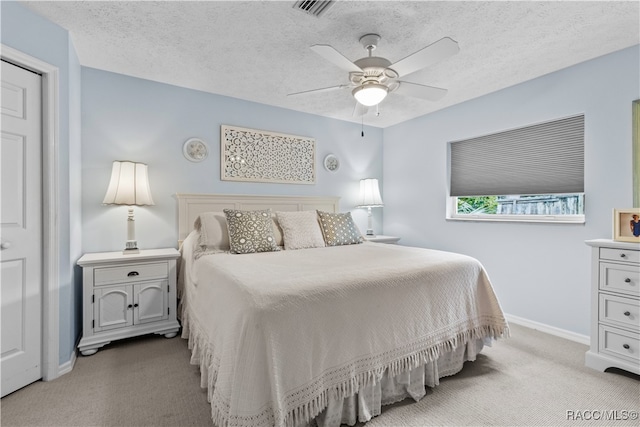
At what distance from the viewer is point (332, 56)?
6.49ft

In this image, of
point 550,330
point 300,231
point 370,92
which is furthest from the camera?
point 300,231

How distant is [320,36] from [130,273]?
2461 mm

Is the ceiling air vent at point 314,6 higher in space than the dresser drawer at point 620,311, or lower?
higher

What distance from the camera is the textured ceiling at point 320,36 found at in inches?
78.9

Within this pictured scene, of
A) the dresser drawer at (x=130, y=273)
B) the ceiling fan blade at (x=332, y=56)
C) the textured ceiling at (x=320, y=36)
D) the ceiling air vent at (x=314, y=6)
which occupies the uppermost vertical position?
the textured ceiling at (x=320, y=36)

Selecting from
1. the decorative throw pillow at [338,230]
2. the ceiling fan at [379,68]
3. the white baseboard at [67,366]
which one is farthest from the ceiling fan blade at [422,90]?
the white baseboard at [67,366]

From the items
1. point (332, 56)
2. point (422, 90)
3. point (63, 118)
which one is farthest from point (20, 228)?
point (422, 90)

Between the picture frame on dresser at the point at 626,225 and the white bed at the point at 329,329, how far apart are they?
3.31 ft

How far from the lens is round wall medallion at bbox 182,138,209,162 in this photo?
130 inches

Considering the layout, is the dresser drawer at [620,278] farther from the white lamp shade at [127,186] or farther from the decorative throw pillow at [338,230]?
the white lamp shade at [127,186]

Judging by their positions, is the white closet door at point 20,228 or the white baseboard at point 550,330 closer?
the white closet door at point 20,228

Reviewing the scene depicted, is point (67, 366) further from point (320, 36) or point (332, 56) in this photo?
point (320, 36)

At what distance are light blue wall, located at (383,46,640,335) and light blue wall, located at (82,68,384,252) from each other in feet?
6.17

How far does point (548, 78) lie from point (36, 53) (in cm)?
417
